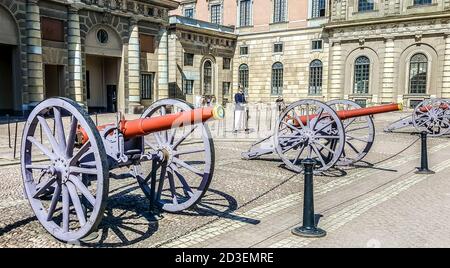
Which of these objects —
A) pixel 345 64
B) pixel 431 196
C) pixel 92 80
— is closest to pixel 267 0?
pixel 345 64

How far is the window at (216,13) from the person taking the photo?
118 feet

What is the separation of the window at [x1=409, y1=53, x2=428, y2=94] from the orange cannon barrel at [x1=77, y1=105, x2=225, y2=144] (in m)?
26.0

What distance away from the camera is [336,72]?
2973 cm

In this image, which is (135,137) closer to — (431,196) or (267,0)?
(431,196)

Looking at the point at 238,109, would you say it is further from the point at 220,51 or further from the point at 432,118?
the point at 220,51

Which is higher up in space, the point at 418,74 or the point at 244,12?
the point at 244,12

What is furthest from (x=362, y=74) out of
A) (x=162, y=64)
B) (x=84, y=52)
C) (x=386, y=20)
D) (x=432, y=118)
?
(x=84, y=52)

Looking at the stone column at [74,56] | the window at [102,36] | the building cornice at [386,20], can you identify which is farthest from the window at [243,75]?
the stone column at [74,56]

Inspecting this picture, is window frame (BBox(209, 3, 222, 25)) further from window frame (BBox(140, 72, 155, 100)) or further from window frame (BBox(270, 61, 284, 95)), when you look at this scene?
window frame (BBox(140, 72, 155, 100))

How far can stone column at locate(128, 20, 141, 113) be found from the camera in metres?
23.0

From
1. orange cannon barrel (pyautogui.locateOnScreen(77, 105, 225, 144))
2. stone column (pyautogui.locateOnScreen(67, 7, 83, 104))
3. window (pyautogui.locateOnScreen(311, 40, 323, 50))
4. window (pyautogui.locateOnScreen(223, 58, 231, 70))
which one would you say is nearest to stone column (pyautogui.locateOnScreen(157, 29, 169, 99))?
stone column (pyautogui.locateOnScreen(67, 7, 83, 104))

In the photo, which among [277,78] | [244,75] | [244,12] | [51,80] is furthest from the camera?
[244,75]

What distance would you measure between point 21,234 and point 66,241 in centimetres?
71

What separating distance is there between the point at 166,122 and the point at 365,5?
88.9 feet
